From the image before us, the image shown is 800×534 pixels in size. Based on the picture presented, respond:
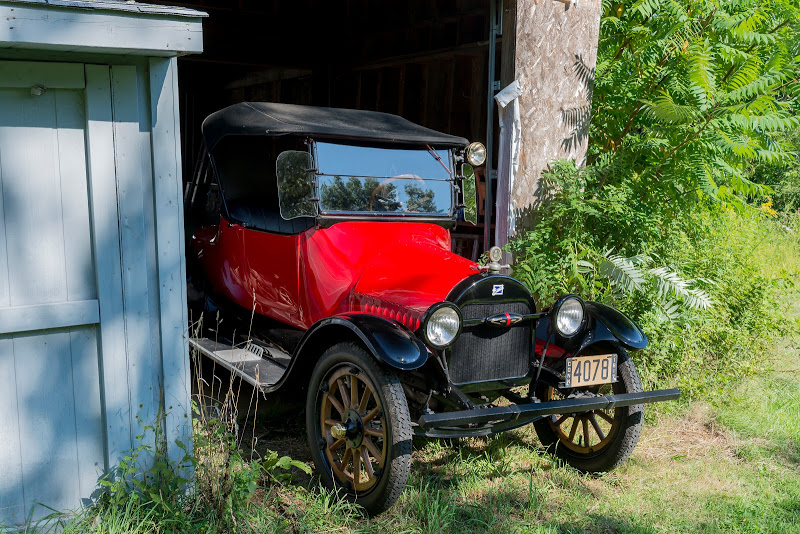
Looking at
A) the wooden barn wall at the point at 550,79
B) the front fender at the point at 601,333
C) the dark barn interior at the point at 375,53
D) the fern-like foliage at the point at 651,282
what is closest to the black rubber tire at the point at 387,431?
the front fender at the point at 601,333

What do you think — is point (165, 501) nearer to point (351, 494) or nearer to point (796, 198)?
point (351, 494)

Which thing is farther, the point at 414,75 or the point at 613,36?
the point at 414,75

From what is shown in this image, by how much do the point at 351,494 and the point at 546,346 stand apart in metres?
1.27

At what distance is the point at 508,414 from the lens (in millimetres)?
3229

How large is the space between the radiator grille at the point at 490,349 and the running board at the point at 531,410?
33cm

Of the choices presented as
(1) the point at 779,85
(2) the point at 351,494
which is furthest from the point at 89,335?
(1) the point at 779,85

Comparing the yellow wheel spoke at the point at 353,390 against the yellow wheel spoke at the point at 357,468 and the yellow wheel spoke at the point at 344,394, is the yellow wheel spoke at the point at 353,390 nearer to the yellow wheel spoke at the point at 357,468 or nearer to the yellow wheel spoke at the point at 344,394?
the yellow wheel spoke at the point at 344,394

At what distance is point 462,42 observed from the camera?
865 cm

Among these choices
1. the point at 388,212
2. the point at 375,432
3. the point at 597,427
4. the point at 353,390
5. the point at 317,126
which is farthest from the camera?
the point at 388,212

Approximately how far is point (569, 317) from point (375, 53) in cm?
744

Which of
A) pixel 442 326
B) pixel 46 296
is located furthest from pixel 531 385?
pixel 46 296

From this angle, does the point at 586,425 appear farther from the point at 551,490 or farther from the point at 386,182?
the point at 386,182

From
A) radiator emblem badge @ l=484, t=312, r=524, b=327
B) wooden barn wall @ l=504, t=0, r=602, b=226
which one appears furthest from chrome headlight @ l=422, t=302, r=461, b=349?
wooden barn wall @ l=504, t=0, r=602, b=226

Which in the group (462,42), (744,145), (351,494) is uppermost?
(462,42)
